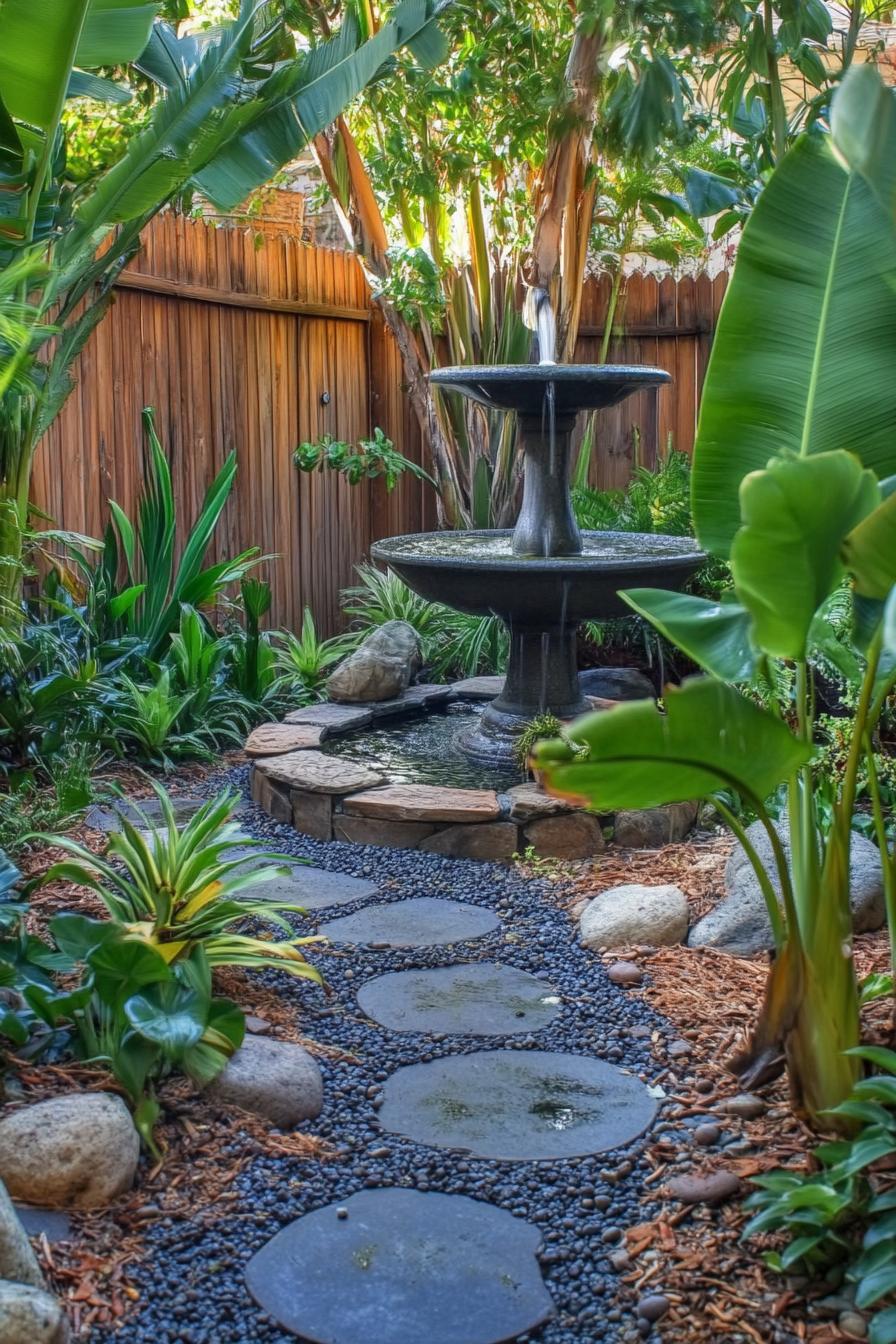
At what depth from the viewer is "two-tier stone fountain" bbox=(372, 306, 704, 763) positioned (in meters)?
5.35

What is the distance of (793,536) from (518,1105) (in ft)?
5.21

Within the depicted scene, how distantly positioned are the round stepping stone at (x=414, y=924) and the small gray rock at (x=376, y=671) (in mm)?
2112

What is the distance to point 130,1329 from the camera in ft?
7.45

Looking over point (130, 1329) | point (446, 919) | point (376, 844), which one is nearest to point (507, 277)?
point (376, 844)

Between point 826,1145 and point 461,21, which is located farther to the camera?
point 461,21

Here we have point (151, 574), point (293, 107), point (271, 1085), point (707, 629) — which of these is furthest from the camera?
point (151, 574)

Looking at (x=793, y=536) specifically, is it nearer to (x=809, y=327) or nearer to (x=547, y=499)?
(x=809, y=327)

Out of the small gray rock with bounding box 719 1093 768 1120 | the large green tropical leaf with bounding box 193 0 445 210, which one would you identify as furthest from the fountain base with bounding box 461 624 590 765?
the small gray rock with bounding box 719 1093 768 1120

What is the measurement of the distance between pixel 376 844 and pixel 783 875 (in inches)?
109

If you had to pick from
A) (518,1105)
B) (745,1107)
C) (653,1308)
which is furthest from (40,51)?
(653,1308)

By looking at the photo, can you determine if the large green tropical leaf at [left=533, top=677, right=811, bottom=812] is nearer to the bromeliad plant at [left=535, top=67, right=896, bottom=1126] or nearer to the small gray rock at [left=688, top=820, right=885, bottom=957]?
the bromeliad plant at [left=535, top=67, right=896, bottom=1126]

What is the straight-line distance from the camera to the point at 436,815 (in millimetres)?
5016

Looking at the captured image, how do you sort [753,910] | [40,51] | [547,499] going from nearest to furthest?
[753,910], [40,51], [547,499]

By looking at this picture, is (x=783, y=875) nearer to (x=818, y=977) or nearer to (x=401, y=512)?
(x=818, y=977)
